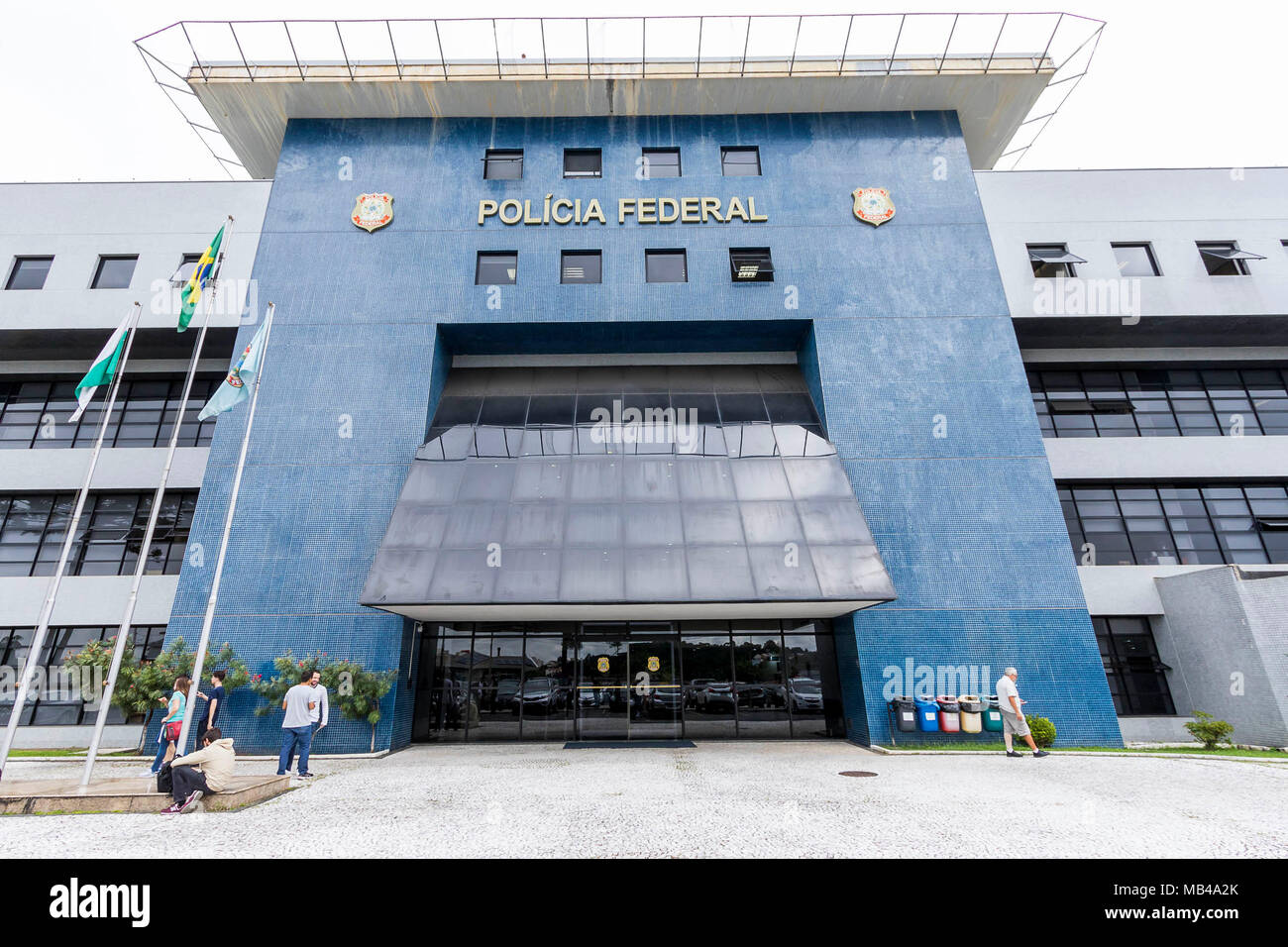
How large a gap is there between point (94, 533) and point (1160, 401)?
113ft

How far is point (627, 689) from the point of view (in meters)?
15.4

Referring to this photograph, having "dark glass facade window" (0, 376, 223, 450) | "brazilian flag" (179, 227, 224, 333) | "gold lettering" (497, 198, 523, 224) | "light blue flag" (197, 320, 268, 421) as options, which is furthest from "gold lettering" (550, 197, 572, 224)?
"dark glass facade window" (0, 376, 223, 450)

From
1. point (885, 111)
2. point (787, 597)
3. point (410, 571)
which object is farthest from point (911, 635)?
point (885, 111)

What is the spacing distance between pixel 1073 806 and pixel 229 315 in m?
22.4

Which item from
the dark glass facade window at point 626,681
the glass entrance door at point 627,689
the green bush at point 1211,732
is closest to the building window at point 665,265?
the dark glass facade window at point 626,681

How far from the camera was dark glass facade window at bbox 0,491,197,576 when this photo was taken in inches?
702

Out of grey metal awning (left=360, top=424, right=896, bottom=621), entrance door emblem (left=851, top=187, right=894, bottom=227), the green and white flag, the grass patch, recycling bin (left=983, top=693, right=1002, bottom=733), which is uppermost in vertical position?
entrance door emblem (left=851, top=187, right=894, bottom=227)

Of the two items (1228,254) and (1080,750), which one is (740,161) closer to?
(1228,254)

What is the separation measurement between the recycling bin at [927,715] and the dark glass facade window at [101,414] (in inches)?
865

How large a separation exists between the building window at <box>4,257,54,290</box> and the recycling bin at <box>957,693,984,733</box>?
28.9m

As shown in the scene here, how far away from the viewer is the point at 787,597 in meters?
12.4

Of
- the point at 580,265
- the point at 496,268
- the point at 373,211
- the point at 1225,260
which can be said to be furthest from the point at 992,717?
the point at 373,211

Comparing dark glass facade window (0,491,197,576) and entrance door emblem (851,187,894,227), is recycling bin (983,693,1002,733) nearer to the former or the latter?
entrance door emblem (851,187,894,227)
